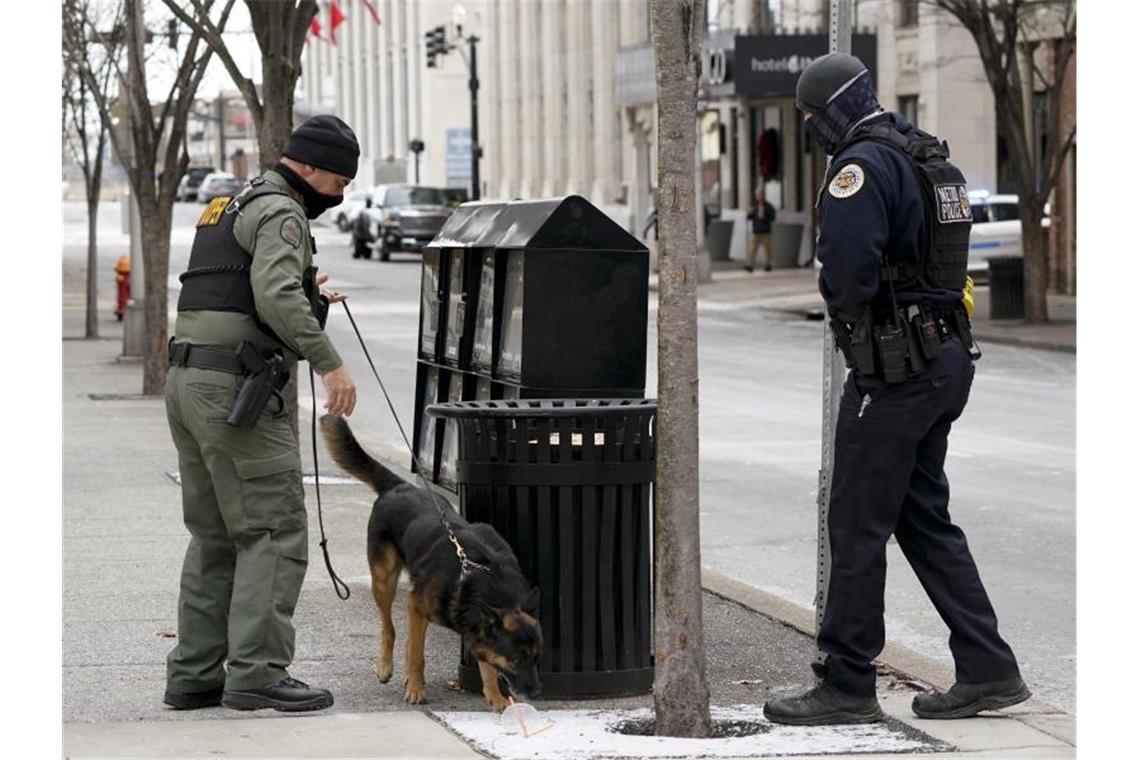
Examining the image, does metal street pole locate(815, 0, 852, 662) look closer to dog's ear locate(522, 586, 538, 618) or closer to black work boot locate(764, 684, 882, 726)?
black work boot locate(764, 684, 882, 726)

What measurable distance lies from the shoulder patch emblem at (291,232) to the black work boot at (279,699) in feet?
4.69

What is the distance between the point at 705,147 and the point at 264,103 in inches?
1573

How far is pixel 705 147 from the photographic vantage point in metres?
50.9

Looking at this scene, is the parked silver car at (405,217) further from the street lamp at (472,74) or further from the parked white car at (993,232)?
the parked white car at (993,232)

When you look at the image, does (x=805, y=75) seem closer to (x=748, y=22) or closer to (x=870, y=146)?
(x=870, y=146)

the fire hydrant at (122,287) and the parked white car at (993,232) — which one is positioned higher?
the parked white car at (993,232)

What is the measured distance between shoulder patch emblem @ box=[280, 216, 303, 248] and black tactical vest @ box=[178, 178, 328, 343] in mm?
120

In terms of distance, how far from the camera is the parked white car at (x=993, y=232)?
33.3 m

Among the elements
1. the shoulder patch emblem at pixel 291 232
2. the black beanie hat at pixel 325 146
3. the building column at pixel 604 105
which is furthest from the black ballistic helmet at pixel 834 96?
the building column at pixel 604 105

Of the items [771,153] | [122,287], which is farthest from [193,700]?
[771,153]

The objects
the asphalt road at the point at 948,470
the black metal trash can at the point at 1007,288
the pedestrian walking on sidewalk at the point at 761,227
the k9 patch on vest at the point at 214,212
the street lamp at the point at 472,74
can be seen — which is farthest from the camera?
the street lamp at the point at 472,74

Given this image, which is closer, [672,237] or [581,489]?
[672,237]

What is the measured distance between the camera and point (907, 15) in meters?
40.2
